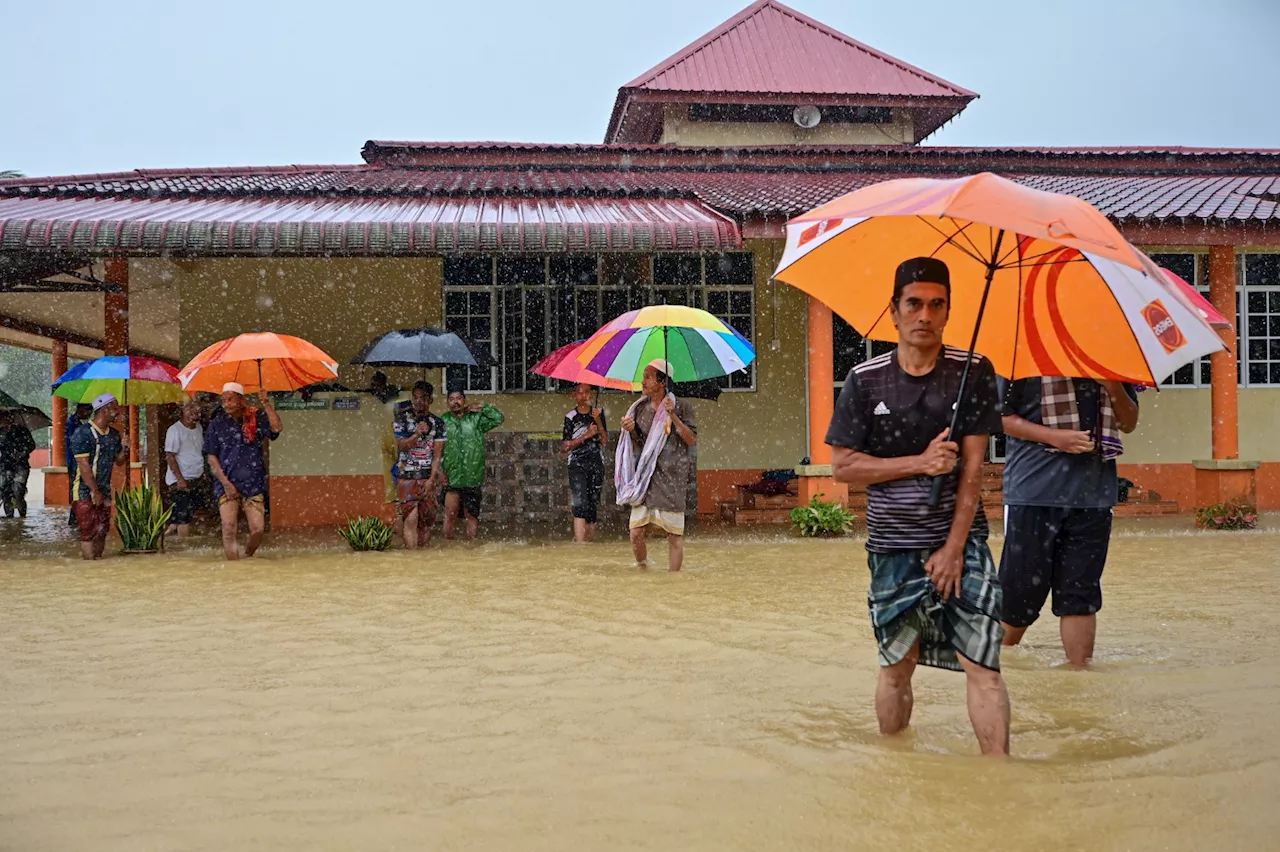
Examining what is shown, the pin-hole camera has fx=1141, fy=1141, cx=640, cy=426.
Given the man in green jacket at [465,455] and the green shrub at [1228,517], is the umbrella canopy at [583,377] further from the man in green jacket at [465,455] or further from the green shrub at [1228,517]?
the green shrub at [1228,517]

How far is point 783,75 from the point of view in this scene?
19.3 m

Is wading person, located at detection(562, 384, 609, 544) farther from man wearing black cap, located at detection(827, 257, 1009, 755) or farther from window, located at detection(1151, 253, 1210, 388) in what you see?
window, located at detection(1151, 253, 1210, 388)

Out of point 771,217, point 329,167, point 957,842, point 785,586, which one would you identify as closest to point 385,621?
point 785,586

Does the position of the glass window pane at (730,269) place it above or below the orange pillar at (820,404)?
above

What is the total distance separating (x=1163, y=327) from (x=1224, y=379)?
31.1 ft

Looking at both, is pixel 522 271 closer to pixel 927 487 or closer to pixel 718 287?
pixel 718 287

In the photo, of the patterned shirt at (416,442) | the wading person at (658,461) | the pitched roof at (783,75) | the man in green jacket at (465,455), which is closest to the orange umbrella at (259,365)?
the patterned shirt at (416,442)

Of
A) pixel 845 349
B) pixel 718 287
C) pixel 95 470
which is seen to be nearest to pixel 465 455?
pixel 95 470

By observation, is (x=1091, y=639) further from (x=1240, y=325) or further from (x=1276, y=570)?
(x=1240, y=325)

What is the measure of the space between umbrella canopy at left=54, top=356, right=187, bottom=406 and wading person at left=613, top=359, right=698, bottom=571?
576 cm

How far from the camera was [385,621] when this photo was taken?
22.7 ft

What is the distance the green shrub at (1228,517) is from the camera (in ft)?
39.1

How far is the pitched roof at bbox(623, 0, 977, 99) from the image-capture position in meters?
18.8

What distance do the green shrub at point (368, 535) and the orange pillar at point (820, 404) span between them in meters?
4.42
